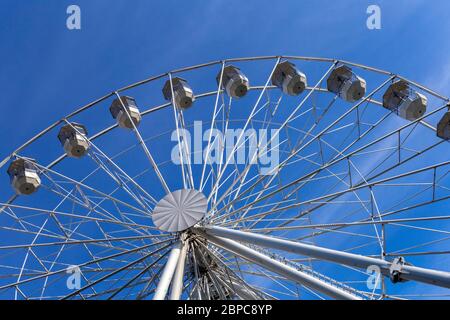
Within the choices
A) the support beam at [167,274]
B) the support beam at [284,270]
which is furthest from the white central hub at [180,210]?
the support beam at [284,270]

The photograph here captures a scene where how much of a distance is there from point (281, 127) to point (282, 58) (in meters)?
3.37

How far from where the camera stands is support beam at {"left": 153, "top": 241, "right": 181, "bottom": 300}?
13.9 m

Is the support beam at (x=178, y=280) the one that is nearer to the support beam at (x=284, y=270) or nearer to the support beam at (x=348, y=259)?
the support beam at (x=284, y=270)

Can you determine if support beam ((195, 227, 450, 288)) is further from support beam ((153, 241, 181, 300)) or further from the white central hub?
the white central hub

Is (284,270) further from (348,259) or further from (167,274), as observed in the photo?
(167,274)

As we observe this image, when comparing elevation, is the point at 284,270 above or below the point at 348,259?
above

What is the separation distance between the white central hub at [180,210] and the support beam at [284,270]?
82 centimetres

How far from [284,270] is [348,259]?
195cm

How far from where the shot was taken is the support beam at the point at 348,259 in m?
10.6

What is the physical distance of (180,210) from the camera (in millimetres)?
18953

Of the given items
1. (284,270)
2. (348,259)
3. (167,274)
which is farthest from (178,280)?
(348,259)
